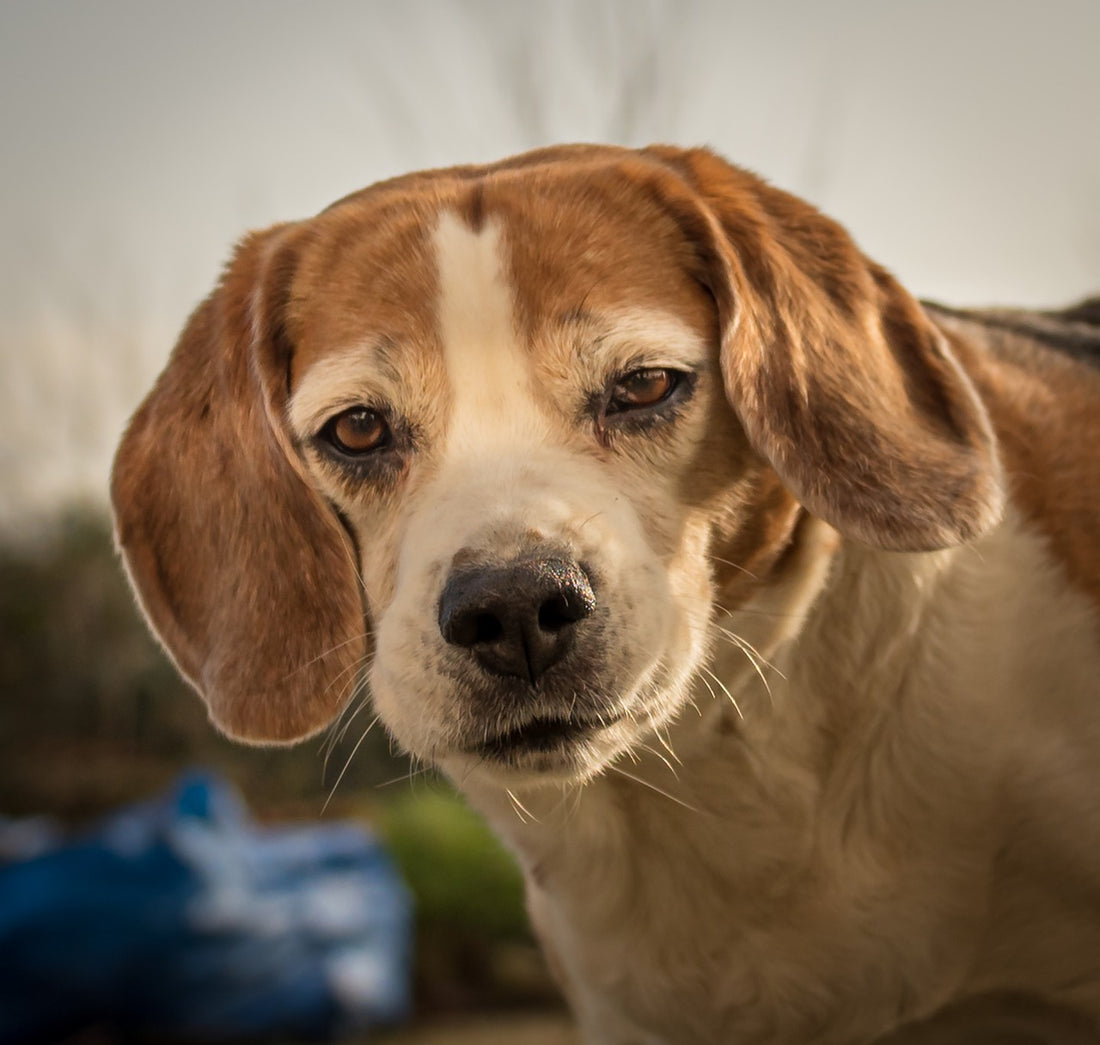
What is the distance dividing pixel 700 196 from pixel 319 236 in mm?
608

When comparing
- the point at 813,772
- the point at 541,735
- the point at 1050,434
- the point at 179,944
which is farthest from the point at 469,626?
the point at 179,944

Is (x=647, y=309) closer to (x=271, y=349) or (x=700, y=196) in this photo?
(x=700, y=196)

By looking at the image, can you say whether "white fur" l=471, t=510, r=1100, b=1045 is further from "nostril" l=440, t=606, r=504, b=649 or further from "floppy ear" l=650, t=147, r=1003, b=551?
"nostril" l=440, t=606, r=504, b=649

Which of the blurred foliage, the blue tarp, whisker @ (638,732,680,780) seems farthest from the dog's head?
the blurred foliage

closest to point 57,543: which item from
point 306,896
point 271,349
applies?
point 306,896

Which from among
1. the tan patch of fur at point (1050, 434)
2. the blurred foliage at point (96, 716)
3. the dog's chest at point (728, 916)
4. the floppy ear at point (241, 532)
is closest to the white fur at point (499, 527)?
the floppy ear at point (241, 532)

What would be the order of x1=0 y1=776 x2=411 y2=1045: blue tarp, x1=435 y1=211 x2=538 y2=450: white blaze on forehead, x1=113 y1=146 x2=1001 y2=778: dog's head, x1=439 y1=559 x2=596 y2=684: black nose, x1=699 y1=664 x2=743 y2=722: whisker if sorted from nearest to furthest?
x1=439 y1=559 x2=596 y2=684: black nose
x1=113 y1=146 x2=1001 y2=778: dog's head
x1=435 y1=211 x2=538 y2=450: white blaze on forehead
x1=699 y1=664 x2=743 y2=722: whisker
x1=0 y1=776 x2=411 y2=1045: blue tarp

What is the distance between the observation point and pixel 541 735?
1.71 metres

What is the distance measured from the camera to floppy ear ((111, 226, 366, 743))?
2029mm

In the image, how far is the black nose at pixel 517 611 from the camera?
1.56m

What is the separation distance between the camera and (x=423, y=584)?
5.49 ft

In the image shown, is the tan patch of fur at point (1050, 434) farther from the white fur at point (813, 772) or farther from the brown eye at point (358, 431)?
the brown eye at point (358, 431)

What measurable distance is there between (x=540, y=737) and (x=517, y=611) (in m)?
0.22

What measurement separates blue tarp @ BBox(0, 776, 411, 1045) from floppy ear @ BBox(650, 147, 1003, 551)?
341cm
